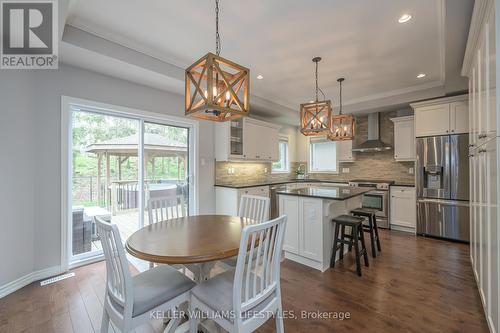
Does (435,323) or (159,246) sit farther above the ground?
(159,246)

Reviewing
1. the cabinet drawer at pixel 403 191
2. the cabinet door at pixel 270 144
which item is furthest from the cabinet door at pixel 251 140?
the cabinet drawer at pixel 403 191

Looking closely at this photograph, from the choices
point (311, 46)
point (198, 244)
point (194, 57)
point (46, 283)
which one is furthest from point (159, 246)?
point (311, 46)

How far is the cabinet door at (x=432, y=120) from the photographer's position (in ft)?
12.3

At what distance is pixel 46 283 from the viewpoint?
2.38 metres

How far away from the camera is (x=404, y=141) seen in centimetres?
456

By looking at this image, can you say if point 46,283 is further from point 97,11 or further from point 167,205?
point 97,11

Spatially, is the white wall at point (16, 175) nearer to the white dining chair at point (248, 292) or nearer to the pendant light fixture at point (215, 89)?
the pendant light fixture at point (215, 89)

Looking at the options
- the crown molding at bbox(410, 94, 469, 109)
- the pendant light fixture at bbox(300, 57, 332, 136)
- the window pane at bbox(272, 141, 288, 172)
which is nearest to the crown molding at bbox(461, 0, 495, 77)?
the pendant light fixture at bbox(300, 57, 332, 136)

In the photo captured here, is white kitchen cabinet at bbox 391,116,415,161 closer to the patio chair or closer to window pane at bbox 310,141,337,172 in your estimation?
window pane at bbox 310,141,337,172

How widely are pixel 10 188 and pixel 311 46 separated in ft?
12.0

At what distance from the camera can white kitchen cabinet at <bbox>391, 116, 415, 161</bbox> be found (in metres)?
4.47

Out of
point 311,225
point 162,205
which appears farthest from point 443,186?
point 162,205

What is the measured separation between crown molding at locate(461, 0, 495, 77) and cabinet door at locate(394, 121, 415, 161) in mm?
2254

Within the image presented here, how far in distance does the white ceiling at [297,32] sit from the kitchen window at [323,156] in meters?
2.63
